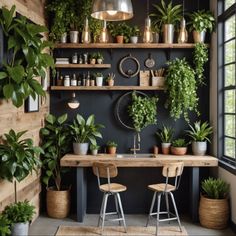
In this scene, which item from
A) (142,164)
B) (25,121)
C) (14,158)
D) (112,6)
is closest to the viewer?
(112,6)

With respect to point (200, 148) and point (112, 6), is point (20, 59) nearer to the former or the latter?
point (112, 6)

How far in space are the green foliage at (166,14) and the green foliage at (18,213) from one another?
320 cm

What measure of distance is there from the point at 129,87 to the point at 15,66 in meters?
A: 2.10

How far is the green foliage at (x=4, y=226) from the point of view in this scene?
3548mm

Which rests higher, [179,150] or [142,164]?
[179,150]

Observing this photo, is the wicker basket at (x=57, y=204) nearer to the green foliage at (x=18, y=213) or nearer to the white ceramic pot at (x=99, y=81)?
the green foliage at (x=18, y=213)

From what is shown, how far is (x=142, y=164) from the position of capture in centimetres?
514

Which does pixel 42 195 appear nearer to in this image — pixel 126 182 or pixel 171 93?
pixel 126 182

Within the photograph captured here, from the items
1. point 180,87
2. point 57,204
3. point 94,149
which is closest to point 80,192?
point 57,204

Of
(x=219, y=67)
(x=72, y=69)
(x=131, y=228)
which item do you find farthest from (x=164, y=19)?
(x=131, y=228)

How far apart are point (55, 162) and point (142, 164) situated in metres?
1.24

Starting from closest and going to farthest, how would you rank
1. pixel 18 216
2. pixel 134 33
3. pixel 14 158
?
1. pixel 14 158
2. pixel 18 216
3. pixel 134 33

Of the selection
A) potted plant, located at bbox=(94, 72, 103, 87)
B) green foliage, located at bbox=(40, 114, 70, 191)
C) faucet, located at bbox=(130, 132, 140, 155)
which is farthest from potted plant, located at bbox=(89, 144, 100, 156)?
potted plant, located at bbox=(94, 72, 103, 87)

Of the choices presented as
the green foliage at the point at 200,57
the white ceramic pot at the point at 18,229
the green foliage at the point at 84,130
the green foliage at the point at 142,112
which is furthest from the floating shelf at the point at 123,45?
the white ceramic pot at the point at 18,229
